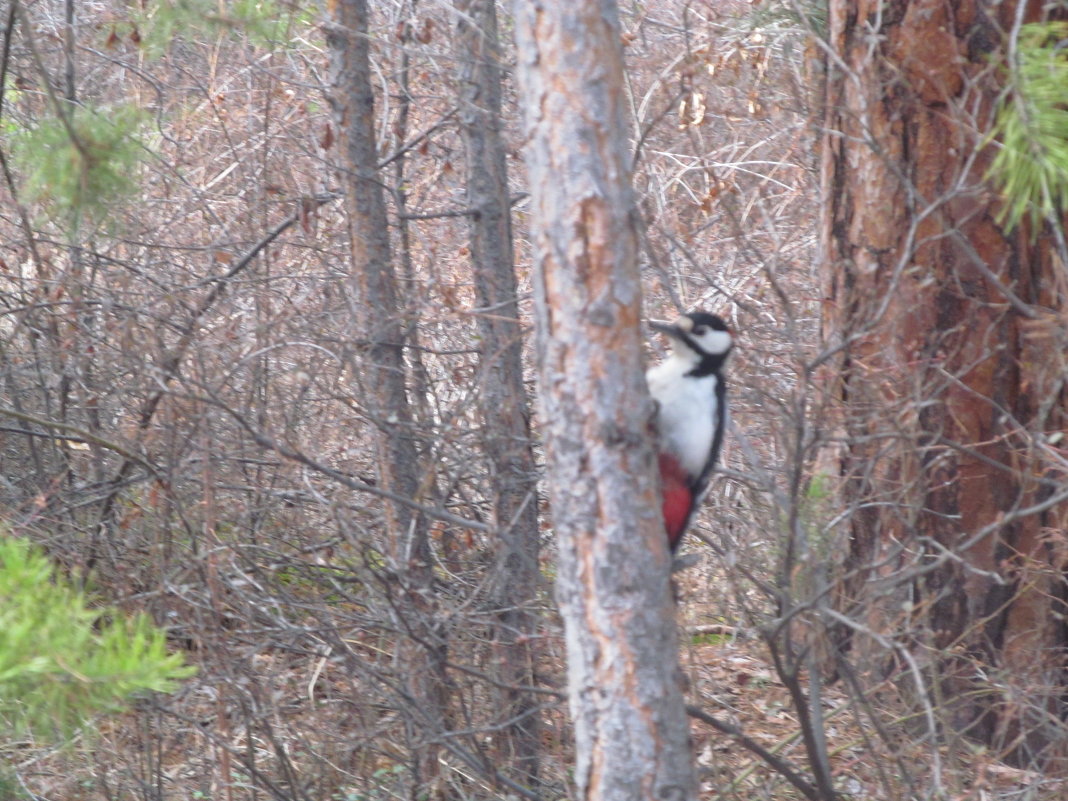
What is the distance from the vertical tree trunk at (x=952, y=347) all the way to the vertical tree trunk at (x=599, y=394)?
71.9 inches

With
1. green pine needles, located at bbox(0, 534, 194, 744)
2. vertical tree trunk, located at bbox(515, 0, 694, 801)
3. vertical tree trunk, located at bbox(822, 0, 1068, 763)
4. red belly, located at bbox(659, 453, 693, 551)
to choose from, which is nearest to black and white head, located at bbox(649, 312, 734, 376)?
red belly, located at bbox(659, 453, 693, 551)

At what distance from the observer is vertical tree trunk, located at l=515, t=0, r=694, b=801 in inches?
101

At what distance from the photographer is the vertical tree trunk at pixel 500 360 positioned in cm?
457

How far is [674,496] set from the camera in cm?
387

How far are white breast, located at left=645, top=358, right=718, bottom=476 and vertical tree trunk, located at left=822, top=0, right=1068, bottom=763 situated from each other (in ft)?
2.25

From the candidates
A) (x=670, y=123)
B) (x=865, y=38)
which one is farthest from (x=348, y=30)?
(x=670, y=123)

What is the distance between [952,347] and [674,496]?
1.43m

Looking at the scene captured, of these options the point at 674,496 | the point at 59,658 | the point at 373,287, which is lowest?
the point at 674,496

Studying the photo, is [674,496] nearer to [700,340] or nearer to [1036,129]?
[700,340]

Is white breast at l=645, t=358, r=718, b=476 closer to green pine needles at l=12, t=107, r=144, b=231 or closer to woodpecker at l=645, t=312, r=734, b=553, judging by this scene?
woodpecker at l=645, t=312, r=734, b=553

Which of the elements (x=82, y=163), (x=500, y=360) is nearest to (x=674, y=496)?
(x=500, y=360)

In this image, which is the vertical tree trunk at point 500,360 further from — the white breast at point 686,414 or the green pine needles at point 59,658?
the green pine needles at point 59,658

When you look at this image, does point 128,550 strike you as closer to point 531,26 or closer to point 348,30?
point 348,30

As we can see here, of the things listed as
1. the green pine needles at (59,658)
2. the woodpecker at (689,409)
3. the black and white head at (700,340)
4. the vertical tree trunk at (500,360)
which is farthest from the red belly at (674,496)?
the green pine needles at (59,658)
